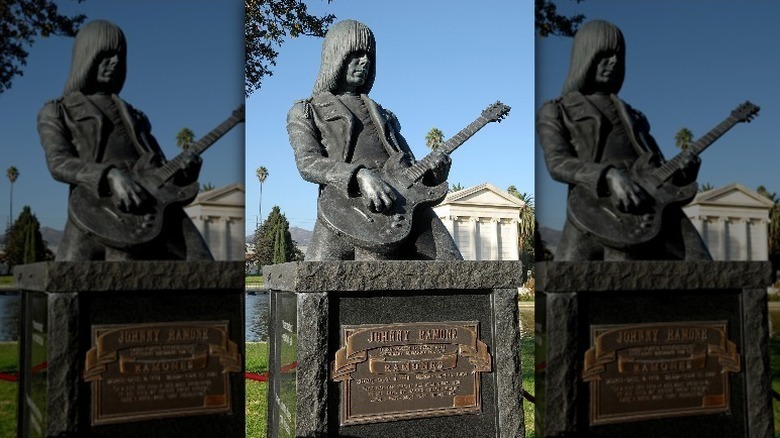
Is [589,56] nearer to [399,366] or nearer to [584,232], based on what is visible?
[584,232]

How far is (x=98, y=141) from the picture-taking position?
3771 millimetres

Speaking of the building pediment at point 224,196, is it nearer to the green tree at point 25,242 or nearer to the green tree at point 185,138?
the green tree at point 185,138

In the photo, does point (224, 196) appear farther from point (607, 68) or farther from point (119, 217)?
point (607, 68)

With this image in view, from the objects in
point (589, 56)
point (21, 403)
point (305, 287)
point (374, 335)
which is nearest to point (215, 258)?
point (305, 287)

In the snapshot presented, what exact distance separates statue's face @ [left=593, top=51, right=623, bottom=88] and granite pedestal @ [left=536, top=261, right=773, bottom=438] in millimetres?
924

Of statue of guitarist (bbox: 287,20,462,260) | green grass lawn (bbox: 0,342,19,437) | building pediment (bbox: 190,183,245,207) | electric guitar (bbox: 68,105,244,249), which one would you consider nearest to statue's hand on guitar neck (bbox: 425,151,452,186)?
statue of guitarist (bbox: 287,20,462,260)

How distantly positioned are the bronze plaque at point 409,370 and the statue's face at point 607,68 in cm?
143

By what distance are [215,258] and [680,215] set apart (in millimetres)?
2410

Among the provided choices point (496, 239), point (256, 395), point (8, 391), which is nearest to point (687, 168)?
point (8, 391)

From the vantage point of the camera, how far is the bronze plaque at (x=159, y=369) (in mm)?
3635

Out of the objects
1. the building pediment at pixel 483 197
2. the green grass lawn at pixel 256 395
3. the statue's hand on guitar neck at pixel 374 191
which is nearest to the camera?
the statue's hand on guitar neck at pixel 374 191

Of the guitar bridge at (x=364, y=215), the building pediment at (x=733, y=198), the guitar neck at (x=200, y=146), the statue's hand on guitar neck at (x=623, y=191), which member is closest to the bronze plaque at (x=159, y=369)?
the guitar neck at (x=200, y=146)

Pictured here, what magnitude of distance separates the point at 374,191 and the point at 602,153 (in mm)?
1216

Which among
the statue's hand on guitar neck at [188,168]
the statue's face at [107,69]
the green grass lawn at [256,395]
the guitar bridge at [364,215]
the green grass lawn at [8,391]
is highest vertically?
the statue's face at [107,69]
